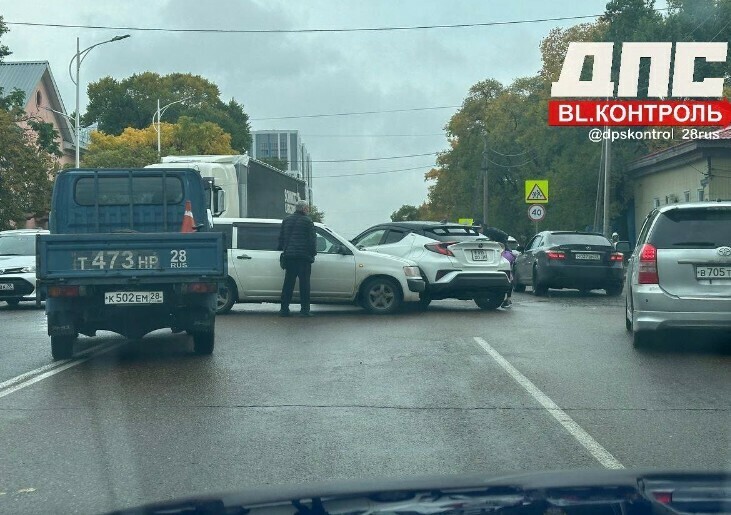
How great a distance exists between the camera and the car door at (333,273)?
1797 centimetres

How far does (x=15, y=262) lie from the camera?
843 inches

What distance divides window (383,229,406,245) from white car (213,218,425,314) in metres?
1.64

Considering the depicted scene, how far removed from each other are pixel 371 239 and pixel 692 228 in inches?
363

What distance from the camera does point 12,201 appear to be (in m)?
39.0

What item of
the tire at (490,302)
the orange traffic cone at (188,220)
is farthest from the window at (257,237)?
the orange traffic cone at (188,220)

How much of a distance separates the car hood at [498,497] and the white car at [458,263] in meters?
15.4

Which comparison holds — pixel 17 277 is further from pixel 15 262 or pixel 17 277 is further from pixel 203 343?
pixel 203 343

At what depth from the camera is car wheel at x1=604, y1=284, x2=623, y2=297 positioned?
2381cm

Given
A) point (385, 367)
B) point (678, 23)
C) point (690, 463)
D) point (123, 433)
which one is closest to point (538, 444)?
point (690, 463)

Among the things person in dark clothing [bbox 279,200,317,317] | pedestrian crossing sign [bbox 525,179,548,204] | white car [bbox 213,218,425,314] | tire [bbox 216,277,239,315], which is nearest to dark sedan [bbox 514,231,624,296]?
white car [bbox 213,218,425,314]

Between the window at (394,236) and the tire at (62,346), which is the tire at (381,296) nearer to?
the window at (394,236)

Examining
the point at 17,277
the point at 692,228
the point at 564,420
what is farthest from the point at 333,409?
the point at 17,277

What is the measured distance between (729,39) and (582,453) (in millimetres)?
55159

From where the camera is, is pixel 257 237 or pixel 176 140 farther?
pixel 176 140
